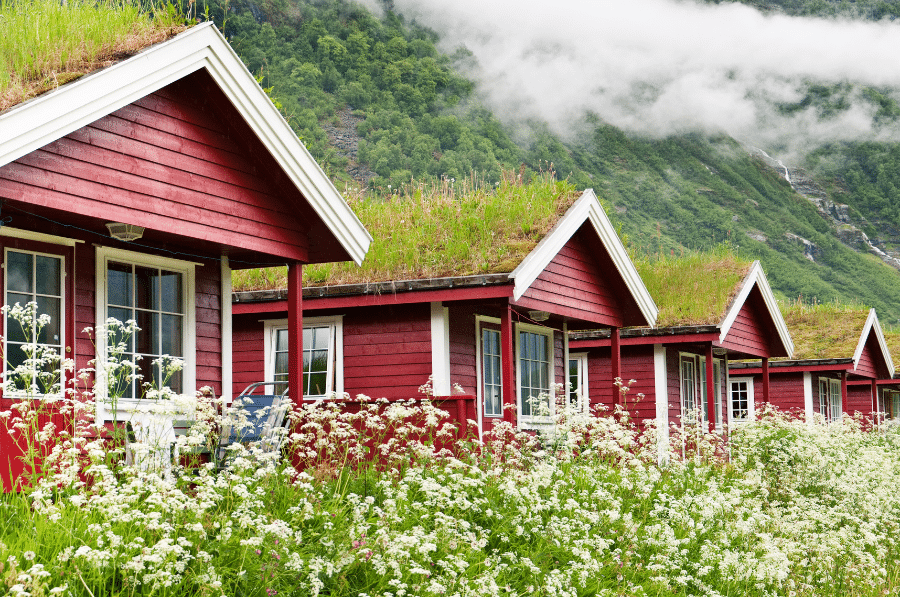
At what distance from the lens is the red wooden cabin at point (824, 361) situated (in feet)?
89.1

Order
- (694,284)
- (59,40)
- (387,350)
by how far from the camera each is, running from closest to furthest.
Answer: (59,40) → (387,350) → (694,284)

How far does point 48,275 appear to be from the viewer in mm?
9172

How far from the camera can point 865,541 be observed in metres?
9.23

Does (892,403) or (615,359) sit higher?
(615,359)

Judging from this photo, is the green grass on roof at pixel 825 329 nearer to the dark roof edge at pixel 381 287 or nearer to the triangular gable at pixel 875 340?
the triangular gable at pixel 875 340

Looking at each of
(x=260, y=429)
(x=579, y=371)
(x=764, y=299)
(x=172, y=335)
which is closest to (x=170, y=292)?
(x=172, y=335)

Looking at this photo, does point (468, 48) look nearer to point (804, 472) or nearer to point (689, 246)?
point (689, 246)

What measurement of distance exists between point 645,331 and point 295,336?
1141 cm

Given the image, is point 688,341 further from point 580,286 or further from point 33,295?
point 33,295

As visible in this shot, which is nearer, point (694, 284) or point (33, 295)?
point (33, 295)

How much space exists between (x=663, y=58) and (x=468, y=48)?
4982cm

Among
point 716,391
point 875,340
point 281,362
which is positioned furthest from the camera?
point 875,340

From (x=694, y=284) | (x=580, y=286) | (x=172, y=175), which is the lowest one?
(x=580, y=286)

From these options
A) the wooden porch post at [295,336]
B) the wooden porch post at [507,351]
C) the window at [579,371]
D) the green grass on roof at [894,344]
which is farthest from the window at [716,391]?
the wooden porch post at [295,336]
